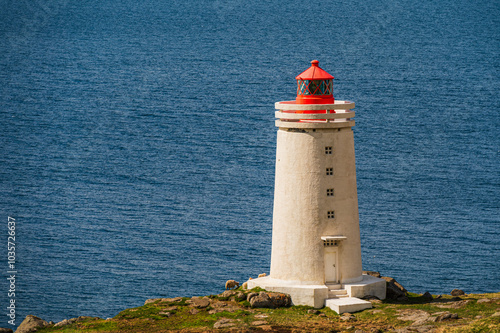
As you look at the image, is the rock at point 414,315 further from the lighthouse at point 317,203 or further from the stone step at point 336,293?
the stone step at point 336,293

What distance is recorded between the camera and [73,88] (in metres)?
170

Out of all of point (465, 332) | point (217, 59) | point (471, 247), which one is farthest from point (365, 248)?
point (217, 59)

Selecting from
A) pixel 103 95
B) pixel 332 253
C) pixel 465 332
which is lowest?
pixel 465 332

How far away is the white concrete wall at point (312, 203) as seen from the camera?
43312 mm

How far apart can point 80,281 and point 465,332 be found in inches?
1914

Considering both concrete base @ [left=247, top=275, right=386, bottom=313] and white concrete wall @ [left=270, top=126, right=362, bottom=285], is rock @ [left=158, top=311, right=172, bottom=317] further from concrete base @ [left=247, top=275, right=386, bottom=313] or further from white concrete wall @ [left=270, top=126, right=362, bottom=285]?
white concrete wall @ [left=270, top=126, right=362, bottom=285]

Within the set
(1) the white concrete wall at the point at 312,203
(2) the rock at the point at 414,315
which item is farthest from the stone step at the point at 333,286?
(2) the rock at the point at 414,315

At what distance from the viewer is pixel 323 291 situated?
42.5 metres

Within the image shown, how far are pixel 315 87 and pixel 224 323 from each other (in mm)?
12307

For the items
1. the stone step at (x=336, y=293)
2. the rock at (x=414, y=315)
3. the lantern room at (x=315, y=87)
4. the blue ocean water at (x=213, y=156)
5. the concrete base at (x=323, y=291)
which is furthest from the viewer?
the blue ocean water at (x=213, y=156)

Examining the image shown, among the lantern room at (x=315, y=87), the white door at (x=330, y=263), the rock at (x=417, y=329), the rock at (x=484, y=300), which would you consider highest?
the lantern room at (x=315, y=87)

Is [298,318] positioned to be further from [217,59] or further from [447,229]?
[217,59]

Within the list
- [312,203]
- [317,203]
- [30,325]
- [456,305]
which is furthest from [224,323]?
[456,305]

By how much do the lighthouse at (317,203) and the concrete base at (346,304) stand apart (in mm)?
510
